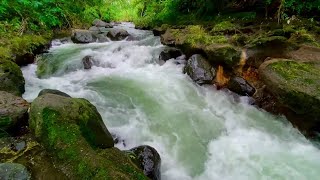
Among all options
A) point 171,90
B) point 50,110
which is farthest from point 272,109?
point 50,110

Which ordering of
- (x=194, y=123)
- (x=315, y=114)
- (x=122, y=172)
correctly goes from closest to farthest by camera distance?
1. (x=122, y=172)
2. (x=315, y=114)
3. (x=194, y=123)

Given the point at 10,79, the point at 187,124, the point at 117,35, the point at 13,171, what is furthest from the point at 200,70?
the point at 117,35

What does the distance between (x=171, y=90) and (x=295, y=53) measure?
2953 millimetres

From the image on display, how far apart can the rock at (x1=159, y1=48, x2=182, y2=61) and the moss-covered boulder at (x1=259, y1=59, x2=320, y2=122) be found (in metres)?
3.45

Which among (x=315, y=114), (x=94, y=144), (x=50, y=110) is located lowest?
(x=315, y=114)

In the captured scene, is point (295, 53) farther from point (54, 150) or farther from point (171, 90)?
point (54, 150)

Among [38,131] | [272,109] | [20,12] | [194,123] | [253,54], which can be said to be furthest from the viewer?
[20,12]

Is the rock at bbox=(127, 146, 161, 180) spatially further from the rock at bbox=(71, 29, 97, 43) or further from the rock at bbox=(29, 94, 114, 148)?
the rock at bbox=(71, 29, 97, 43)

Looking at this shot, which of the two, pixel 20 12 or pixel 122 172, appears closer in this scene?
pixel 122 172

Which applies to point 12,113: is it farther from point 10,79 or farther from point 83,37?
point 83,37

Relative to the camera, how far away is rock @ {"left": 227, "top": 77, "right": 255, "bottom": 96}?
659 centimetres

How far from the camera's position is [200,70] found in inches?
288

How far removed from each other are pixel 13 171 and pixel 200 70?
17.0ft

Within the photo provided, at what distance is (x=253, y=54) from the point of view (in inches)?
269
